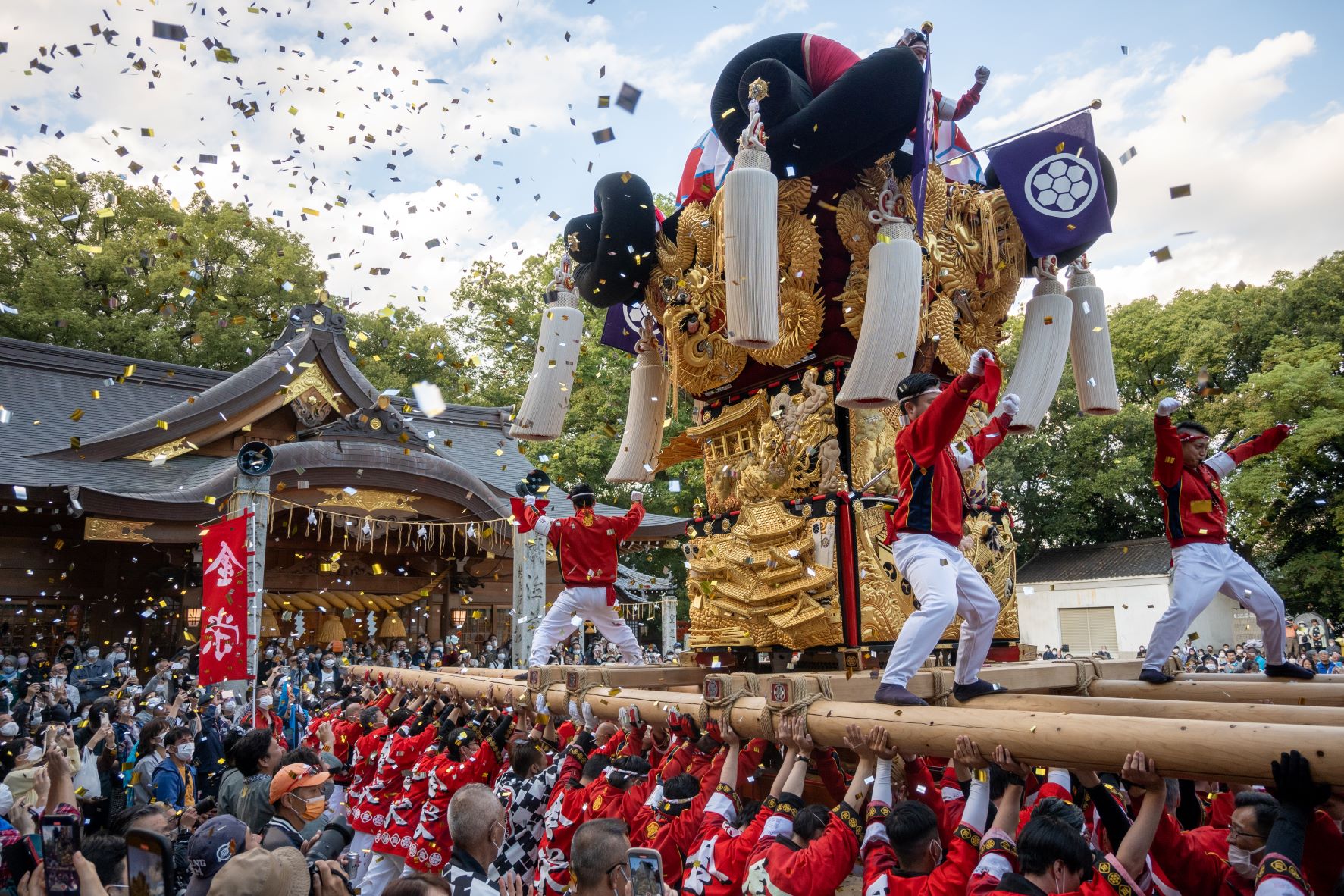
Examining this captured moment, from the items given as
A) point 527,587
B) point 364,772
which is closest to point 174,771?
point 364,772

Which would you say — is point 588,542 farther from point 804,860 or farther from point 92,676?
point 92,676

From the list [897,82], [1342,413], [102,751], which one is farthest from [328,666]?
[1342,413]

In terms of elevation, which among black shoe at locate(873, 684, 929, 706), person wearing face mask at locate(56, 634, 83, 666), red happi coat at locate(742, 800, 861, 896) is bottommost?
red happi coat at locate(742, 800, 861, 896)

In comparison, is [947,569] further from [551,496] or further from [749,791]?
[551,496]

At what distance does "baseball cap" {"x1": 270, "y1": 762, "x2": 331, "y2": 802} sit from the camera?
3.93 metres

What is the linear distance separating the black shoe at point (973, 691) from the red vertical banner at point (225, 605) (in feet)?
24.1

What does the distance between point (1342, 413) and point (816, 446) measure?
17758 mm

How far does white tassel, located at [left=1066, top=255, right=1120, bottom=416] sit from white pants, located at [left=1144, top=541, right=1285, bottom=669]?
2893 millimetres

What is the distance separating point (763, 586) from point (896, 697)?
9.52 ft

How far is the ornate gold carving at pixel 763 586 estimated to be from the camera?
6418mm

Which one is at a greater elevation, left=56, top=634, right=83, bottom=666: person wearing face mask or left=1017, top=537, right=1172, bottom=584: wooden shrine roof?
left=1017, top=537, right=1172, bottom=584: wooden shrine roof

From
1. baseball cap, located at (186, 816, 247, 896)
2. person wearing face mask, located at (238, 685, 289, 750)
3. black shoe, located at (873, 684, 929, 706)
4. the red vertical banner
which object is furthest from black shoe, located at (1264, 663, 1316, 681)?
person wearing face mask, located at (238, 685, 289, 750)

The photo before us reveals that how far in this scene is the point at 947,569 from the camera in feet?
13.5

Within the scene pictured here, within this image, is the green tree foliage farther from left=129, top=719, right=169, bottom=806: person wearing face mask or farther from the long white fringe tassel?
left=129, top=719, right=169, bottom=806: person wearing face mask
